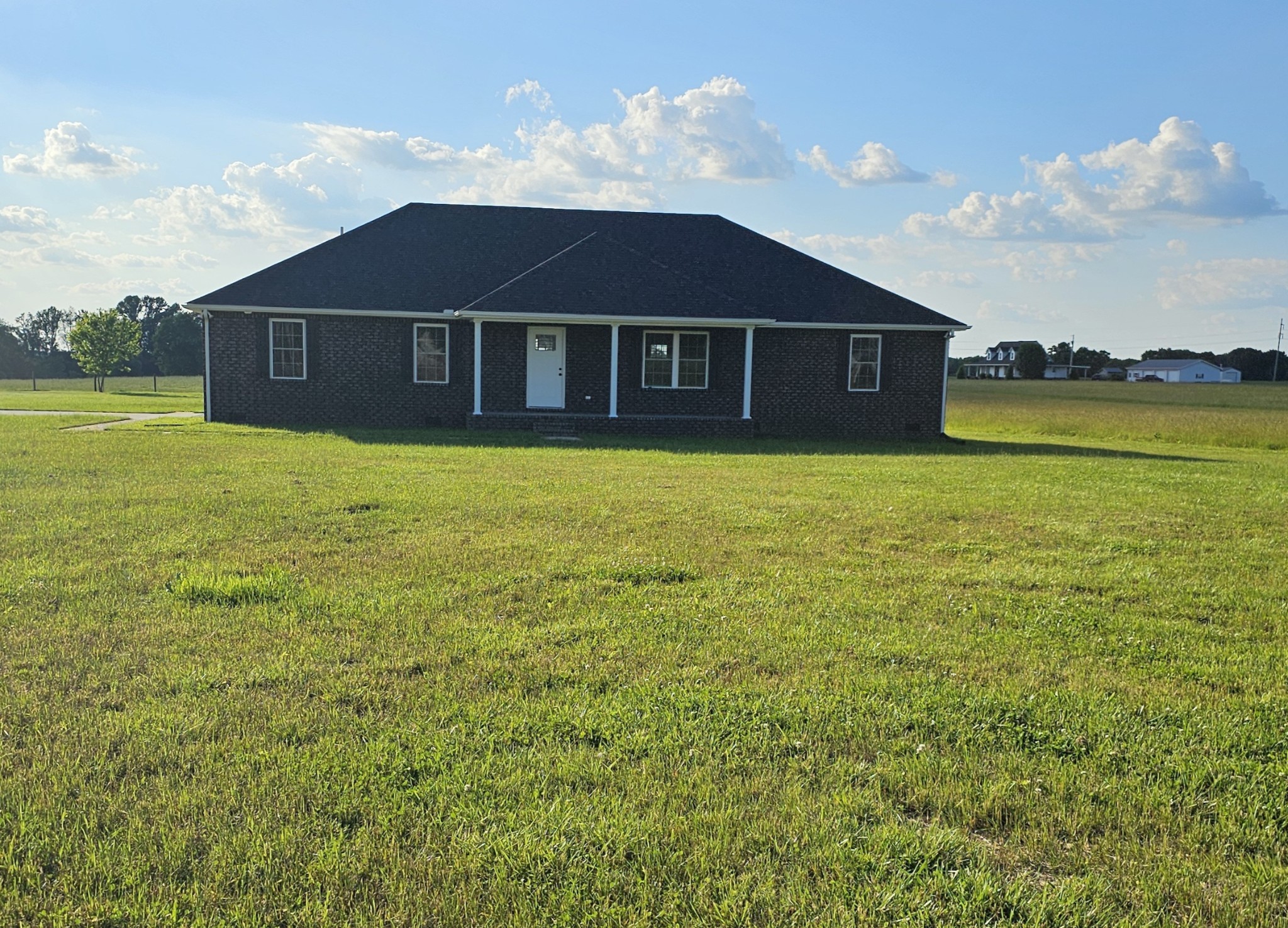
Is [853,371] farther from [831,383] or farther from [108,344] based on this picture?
[108,344]

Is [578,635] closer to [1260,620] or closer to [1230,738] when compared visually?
[1230,738]

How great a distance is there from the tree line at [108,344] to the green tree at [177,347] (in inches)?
2.1

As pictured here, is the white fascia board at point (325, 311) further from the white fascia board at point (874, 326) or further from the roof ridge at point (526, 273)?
the white fascia board at point (874, 326)

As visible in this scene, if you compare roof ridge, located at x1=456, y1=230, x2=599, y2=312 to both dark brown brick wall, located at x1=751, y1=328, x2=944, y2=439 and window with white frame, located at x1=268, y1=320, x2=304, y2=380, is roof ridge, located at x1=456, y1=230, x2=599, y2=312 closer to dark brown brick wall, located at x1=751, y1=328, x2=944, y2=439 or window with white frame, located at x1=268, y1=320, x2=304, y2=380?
window with white frame, located at x1=268, y1=320, x2=304, y2=380

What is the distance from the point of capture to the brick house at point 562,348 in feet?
67.3

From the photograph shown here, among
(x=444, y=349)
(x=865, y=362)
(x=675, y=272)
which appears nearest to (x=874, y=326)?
(x=865, y=362)

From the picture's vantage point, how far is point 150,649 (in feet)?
14.9

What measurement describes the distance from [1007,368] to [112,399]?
350 feet

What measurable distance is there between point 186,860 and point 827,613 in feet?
12.1

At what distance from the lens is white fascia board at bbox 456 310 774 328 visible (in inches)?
774

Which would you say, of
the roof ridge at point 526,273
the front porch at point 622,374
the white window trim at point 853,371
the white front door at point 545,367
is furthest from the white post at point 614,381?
the white window trim at point 853,371

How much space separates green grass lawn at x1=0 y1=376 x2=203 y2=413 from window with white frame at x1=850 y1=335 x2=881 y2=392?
62.6ft

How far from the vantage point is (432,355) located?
2109 cm

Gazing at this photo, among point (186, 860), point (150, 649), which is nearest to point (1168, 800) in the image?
point (186, 860)
